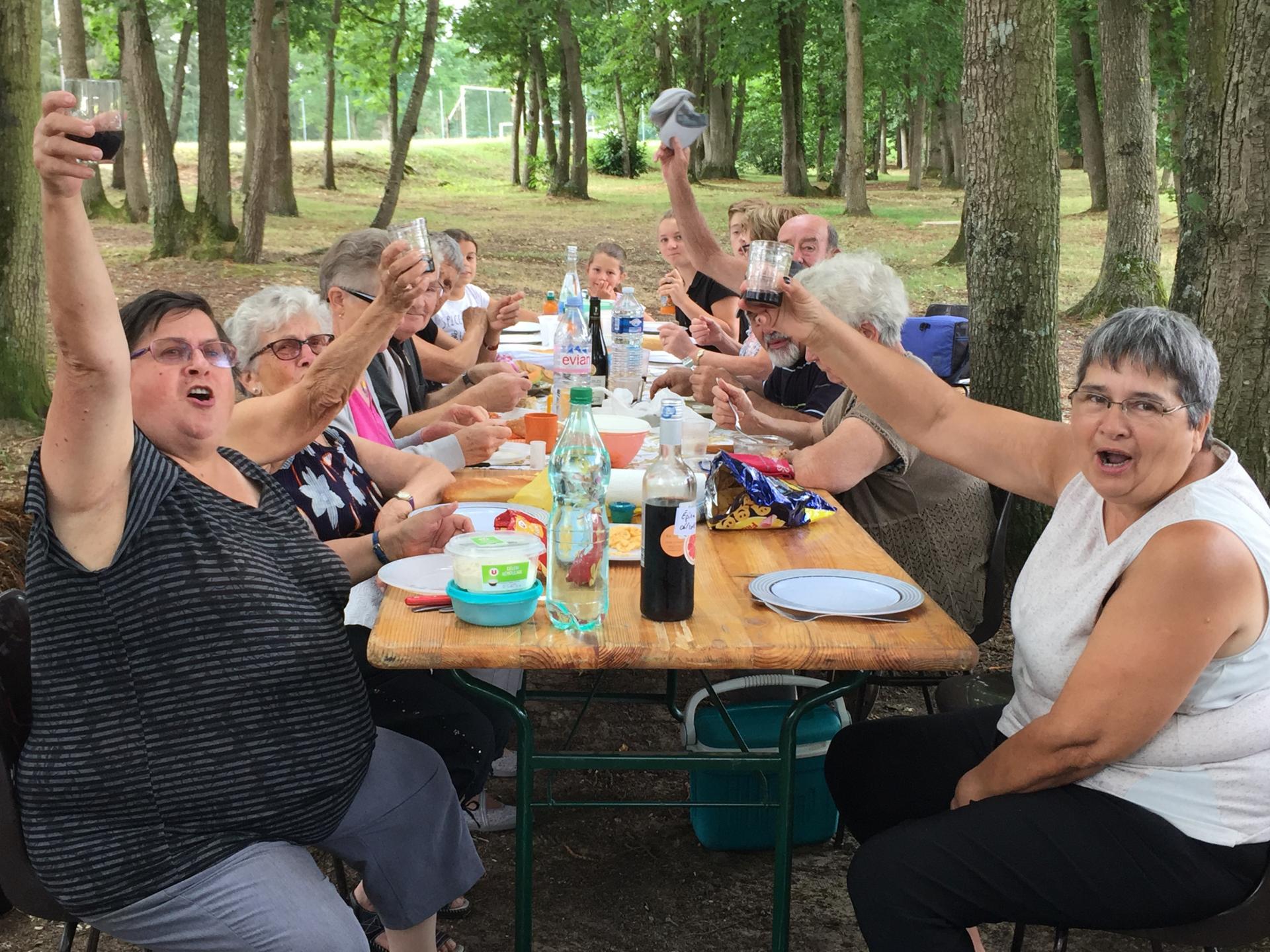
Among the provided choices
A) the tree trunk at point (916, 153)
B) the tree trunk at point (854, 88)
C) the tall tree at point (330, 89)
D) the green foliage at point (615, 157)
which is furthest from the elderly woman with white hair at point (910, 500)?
the green foliage at point (615, 157)

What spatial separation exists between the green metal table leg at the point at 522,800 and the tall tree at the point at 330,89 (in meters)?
18.3

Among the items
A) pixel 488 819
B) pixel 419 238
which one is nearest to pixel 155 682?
pixel 419 238

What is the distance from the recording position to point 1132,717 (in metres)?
1.85

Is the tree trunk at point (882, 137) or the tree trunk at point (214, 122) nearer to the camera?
the tree trunk at point (214, 122)

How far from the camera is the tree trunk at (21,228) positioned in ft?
20.0

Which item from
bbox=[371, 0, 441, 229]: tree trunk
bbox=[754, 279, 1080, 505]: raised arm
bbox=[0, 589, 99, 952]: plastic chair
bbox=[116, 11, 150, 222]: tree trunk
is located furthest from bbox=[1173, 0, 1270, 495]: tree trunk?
bbox=[116, 11, 150, 222]: tree trunk

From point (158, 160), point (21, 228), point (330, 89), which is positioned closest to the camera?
point (21, 228)

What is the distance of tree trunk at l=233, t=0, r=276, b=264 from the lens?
13.0 meters

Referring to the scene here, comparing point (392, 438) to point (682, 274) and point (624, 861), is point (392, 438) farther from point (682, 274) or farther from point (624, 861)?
point (682, 274)

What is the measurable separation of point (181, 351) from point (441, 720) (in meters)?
1.02

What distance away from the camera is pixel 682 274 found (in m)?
6.87

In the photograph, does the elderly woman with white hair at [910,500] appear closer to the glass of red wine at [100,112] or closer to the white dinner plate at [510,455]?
the white dinner plate at [510,455]

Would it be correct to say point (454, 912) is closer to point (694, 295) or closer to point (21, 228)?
point (694, 295)

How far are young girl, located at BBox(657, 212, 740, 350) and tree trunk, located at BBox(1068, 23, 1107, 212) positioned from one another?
13.2m
